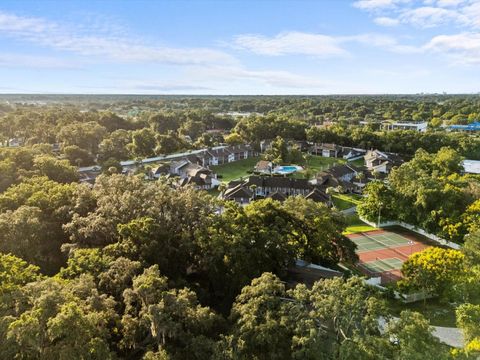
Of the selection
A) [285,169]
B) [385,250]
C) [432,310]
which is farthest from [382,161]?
[432,310]

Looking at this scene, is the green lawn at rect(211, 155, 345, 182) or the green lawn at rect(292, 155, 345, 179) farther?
the green lawn at rect(292, 155, 345, 179)

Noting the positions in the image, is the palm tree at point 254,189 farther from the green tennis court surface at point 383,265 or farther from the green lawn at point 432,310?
the green lawn at point 432,310

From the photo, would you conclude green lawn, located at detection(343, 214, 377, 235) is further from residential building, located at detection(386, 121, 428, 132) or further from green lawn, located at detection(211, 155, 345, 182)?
residential building, located at detection(386, 121, 428, 132)

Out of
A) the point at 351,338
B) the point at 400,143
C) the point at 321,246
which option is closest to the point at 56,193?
the point at 321,246

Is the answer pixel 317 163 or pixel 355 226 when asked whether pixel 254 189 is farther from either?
pixel 317 163

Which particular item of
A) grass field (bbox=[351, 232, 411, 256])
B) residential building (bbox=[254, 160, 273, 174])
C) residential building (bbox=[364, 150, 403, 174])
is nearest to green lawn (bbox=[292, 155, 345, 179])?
residential building (bbox=[254, 160, 273, 174])

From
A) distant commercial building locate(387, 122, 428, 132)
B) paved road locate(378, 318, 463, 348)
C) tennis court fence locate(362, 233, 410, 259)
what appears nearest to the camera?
paved road locate(378, 318, 463, 348)

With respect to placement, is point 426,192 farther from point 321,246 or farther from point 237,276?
point 237,276

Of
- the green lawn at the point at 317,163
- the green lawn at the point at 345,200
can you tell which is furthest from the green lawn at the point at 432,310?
the green lawn at the point at 317,163
